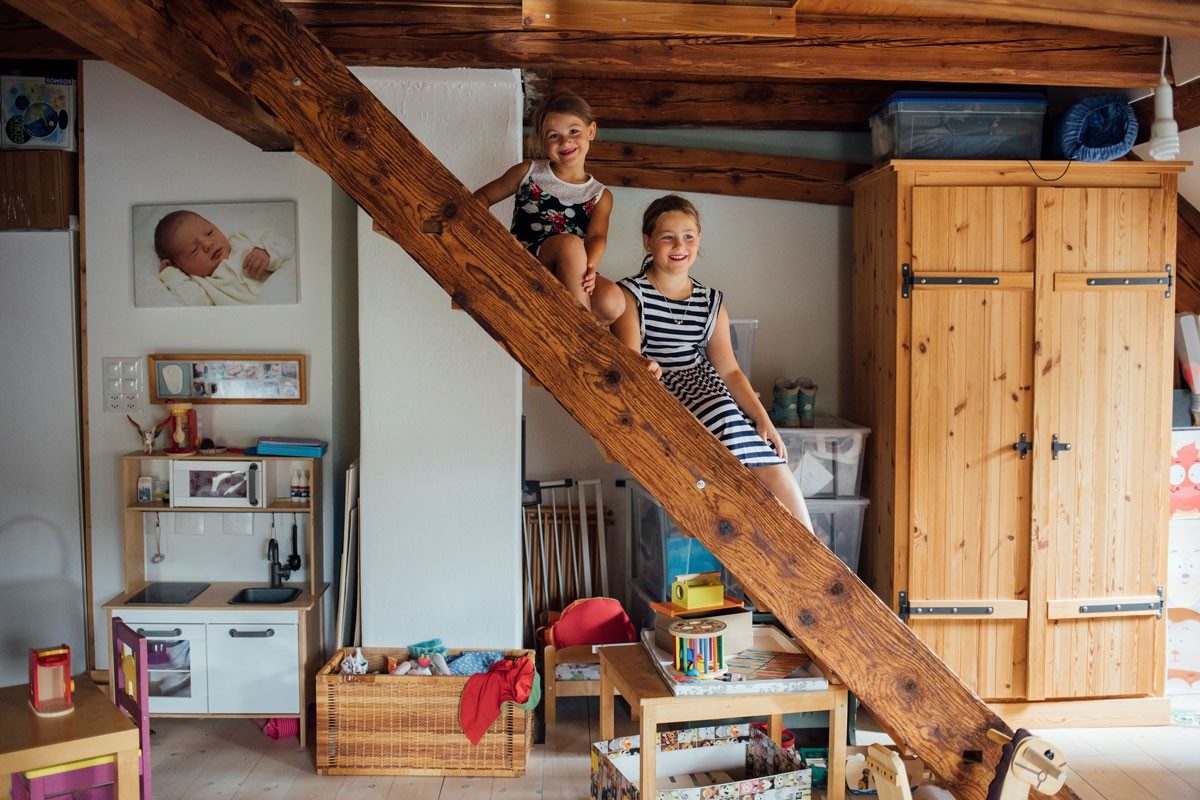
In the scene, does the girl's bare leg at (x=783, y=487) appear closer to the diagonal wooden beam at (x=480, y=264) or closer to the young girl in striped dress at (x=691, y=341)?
the young girl in striped dress at (x=691, y=341)

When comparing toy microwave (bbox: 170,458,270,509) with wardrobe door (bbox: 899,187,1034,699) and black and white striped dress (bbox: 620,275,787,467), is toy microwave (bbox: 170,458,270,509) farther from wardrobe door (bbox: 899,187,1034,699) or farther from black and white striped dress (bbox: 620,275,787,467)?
wardrobe door (bbox: 899,187,1034,699)

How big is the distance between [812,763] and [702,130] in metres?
2.77

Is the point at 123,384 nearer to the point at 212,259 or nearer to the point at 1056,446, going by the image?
the point at 212,259

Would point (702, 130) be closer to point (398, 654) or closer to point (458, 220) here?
point (458, 220)

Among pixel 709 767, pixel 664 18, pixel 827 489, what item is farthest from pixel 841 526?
pixel 664 18

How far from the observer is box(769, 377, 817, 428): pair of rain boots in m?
4.29

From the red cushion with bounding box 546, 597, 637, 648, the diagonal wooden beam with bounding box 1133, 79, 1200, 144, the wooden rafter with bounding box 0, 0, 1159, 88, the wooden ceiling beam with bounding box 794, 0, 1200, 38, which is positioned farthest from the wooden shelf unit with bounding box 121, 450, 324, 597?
the diagonal wooden beam with bounding box 1133, 79, 1200, 144

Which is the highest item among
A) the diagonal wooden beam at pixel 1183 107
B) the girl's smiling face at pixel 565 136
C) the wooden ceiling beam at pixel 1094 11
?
the wooden ceiling beam at pixel 1094 11

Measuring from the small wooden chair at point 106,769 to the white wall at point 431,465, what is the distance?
97cm

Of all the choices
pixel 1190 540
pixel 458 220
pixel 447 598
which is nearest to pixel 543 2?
pixel 458 220

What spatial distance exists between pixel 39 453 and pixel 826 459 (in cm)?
326

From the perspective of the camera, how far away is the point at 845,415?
15.6ft

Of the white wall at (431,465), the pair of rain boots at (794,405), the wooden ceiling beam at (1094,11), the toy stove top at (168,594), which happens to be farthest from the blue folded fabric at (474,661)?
A: the wooden ceiling beam at (1094,11)

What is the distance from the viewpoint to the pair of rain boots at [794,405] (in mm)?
4285
